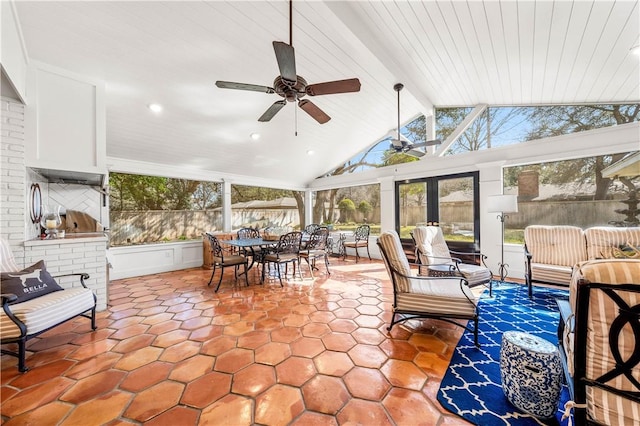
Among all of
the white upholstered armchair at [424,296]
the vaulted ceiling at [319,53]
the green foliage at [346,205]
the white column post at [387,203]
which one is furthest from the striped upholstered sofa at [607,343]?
the green foliage at [346,205]

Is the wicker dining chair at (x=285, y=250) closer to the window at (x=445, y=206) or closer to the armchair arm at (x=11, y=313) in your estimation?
the armchair arm at (x=11, y=313)

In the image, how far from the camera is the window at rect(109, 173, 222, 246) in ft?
15.2

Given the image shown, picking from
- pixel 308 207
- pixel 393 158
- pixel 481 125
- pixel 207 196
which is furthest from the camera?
pixel 308 207

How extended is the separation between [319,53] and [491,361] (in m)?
3.89

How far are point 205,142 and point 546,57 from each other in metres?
5.20

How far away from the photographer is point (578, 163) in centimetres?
375

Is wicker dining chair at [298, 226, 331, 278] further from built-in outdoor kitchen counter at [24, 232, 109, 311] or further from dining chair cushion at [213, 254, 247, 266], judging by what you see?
built-in outdoor kitchen counter at [24, 232, 109, 311]

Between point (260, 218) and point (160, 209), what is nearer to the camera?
point (160, 209)

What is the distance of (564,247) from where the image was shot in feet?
10.9

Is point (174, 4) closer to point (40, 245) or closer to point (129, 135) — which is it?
point (129, 135)

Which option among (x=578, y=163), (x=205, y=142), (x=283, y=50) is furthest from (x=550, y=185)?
(x=205, y=142)

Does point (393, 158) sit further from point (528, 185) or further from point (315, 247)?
point (315, 247)

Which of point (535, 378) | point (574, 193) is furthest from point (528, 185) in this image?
point (535, 378)

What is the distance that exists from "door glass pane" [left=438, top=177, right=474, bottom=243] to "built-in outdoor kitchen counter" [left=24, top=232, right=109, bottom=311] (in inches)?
230
